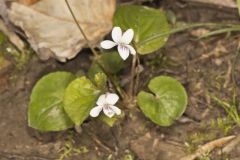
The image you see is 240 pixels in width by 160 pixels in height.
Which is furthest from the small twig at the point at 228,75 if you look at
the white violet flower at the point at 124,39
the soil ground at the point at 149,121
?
the white violet flower at the point at 124,39

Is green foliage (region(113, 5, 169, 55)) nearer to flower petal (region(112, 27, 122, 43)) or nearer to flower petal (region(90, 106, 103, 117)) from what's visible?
flower petal (region(112, 27, 122, 43))

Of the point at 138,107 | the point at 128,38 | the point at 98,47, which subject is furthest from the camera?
the point at 98,47

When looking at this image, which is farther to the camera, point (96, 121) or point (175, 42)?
point (175, 42)

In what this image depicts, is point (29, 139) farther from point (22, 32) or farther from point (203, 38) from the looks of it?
point (203, 38)

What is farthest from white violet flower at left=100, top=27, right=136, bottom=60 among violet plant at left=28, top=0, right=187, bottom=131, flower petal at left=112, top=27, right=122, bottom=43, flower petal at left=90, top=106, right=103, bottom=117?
flower petal at left=90, top=106, right=103, bottom=117

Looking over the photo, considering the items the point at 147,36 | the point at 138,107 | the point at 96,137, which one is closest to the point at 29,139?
the point at 96,137

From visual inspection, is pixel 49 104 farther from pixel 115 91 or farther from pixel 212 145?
pixel 212 145

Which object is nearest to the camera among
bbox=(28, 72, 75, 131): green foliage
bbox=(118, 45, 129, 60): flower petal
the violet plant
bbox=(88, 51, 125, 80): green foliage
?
bbox=(118, 45, 129, 60): flower petal
